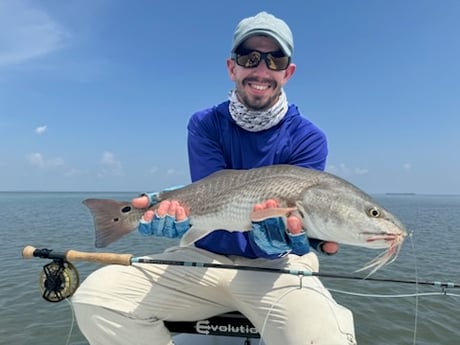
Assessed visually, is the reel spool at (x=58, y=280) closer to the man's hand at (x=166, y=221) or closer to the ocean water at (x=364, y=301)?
the man's hand at (x=166, y=221)

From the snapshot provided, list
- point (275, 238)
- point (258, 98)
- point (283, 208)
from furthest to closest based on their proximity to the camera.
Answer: point (258, 98) → point (275, 238) → point (283, 208)

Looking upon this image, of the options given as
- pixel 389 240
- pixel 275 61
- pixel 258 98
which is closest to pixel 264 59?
pixel 275 61

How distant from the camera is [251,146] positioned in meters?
3.95

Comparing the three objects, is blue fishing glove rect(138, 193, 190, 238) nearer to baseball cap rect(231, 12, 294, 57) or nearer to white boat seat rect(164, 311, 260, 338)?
white boat seat rect(164, 311, 260, 338)

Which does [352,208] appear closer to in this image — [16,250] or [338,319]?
[338,319]

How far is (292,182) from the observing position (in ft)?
10.1

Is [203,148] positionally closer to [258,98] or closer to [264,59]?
[258,98]

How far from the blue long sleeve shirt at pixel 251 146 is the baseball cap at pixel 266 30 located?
2.39 feet

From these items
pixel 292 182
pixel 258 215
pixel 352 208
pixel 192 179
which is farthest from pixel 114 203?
pixel 352 208

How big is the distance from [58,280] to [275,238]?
1.98m

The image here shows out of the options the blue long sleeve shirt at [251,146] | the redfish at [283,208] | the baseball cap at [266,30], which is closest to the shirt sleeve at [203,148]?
the blue long sleeve shirt at [251,146]

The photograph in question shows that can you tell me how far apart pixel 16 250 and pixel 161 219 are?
12541 mm

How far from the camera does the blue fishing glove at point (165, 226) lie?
3242 mm

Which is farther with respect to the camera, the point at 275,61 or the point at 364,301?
the point at 364,301
